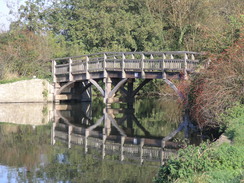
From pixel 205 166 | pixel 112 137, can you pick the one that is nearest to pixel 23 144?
pixel 112 137

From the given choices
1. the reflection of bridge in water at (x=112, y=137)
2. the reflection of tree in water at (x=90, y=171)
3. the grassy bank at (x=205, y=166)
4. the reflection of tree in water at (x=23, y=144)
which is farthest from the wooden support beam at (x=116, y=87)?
Result: the grassy bank at (x=205, y=166)

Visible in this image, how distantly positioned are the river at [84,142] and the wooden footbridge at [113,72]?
1.42m

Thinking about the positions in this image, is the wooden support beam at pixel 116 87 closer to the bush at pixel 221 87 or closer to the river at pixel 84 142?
the river at pixel 84 142

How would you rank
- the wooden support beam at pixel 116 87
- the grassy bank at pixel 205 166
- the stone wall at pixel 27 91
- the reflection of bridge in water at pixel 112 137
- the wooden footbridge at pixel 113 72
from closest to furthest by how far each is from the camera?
the grassy bank at pixel 205 166 < the reflection of bridge in water at pixel 112 137 < the wooden footbridge at pixel 113 72 < the wooden support beam at pixel 116 87 < the stone wall at pixel 27 91

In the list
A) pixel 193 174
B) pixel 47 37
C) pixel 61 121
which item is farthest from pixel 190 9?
pixel 193 174

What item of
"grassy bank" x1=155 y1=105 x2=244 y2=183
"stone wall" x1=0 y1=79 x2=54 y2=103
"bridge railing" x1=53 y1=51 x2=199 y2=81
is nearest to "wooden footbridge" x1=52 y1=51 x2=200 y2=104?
"bridge railing" x1=53 y1=51 x2=199 y2=81

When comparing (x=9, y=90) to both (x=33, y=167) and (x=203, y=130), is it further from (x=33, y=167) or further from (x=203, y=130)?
(x=33, y=167)

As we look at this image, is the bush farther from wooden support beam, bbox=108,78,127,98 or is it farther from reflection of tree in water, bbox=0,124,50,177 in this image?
wooden support beam, bbox=108,78,127,98

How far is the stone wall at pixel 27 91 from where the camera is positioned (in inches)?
1064

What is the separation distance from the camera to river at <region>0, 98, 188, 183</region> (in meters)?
11.4

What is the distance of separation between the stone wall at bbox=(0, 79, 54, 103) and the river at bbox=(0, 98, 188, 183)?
41.9 inches

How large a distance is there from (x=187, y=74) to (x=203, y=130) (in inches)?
189

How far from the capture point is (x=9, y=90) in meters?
27.0

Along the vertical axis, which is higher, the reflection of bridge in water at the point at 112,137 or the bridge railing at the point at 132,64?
the bridge railing at the point at 132,64
